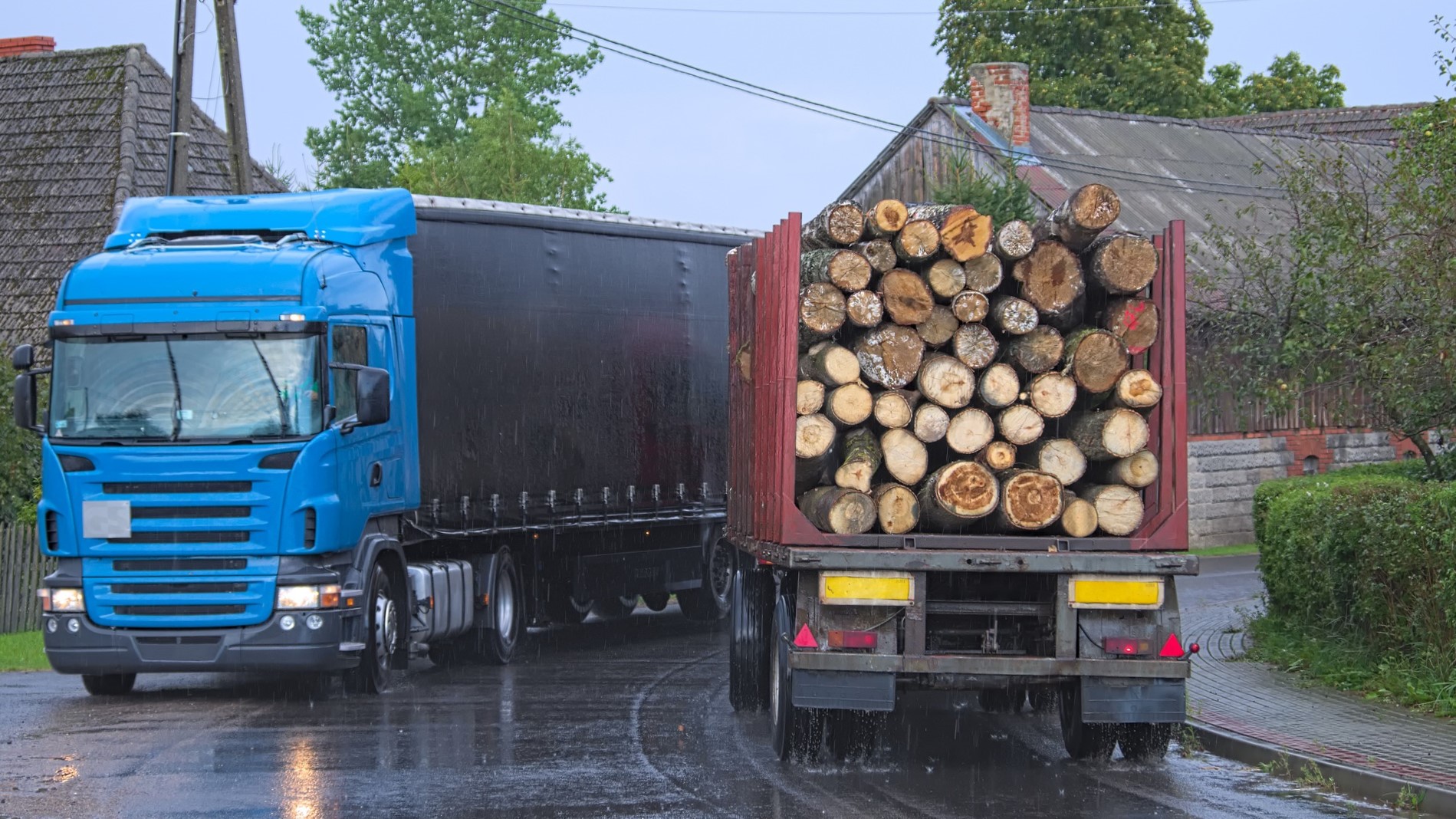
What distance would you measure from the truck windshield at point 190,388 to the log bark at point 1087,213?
5542mm

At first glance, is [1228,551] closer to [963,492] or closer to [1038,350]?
[1038,350]

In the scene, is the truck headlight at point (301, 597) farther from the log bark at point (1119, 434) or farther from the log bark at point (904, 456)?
the log bark at point (1119, 434)

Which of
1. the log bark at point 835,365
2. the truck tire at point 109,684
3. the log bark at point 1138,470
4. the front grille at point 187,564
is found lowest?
the truck tire at point 109,684

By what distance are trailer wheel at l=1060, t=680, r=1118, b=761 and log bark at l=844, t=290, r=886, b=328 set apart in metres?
2.36

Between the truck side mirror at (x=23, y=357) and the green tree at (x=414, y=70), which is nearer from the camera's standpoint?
the truck side mirror at (x=23, y=357)

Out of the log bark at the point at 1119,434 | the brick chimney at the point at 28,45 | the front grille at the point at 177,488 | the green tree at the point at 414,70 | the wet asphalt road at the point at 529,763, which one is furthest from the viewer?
the green tree at the point at 414,70

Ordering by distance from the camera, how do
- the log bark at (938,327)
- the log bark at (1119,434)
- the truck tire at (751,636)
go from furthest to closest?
the truck tire at (751,636) → the log bark at (938,327) → the log bark at (1119,434)

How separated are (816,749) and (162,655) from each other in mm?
4933

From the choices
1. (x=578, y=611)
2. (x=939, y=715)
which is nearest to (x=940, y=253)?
(x=939, y=715)

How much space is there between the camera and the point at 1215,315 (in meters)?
21.2

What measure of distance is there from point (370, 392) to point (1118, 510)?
18.0 ft

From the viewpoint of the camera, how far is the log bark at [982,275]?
1044 cm

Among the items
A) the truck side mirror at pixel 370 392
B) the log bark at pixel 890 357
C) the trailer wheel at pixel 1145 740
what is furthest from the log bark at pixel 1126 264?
the truck side mirror at pixel 370 392

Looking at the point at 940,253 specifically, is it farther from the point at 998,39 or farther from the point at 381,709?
the point at 998,39
